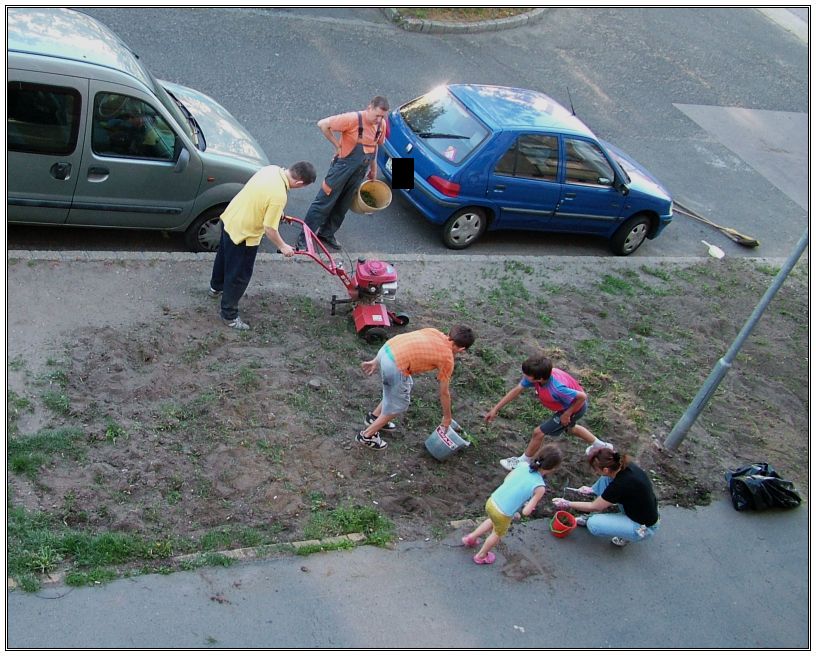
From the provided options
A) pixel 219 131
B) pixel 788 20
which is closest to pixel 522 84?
pixel 219 131

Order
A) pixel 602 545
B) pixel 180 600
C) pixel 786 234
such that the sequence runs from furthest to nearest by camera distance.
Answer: pixel 786 234 → pixel 602 545 → pixel 180 600

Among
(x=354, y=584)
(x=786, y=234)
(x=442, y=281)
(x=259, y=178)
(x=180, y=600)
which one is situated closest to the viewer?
(x=180, y=600)

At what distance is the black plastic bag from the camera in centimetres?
694

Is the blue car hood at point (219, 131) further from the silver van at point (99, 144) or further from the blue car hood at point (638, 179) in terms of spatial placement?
the blue car hood at point (638, 179)

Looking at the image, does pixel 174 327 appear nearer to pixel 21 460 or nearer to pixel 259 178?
pixel 259 178

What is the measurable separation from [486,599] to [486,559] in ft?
1.10

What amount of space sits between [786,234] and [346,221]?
6998mm

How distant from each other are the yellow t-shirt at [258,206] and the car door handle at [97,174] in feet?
4.76

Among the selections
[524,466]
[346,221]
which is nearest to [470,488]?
[524,466]

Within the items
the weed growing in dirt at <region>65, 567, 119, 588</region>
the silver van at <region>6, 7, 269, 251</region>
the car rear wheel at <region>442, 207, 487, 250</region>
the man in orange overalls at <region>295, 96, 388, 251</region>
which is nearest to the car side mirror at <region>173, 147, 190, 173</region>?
the silver van at <region>6, 7, 269, 251</region>

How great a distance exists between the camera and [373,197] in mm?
9039

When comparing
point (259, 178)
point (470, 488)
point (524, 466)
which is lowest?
point (470, 488)

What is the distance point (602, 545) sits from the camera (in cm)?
636

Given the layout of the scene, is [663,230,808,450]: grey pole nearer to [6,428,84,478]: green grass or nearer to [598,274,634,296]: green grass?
[598,274,634,296]: green grass
